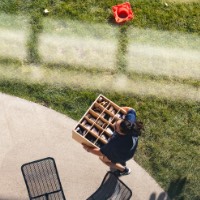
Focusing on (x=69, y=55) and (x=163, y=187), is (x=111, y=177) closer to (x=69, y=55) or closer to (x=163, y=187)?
(x=163, y=187)

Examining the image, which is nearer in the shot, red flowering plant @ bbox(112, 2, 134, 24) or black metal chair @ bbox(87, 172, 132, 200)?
black metal chair @ bbox(87, 172, 132, 200)

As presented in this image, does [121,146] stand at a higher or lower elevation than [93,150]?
higher

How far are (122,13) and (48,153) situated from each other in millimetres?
2786

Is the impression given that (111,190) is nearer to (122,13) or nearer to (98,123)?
(98,123)

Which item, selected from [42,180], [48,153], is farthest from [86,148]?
[42,180]

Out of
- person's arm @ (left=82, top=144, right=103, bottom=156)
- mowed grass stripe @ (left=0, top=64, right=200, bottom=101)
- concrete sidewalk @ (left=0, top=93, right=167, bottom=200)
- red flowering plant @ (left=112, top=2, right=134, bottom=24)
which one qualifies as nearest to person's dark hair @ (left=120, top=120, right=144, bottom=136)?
person's arm @ (left=82, top=144, right=103, bottom=156)

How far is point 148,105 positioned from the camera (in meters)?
7.54

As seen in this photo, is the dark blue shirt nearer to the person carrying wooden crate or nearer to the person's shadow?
the person carrying wooden crate

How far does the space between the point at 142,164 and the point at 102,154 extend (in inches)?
39.9

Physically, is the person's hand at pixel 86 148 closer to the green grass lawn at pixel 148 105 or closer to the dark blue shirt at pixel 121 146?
the dark blue shirt at pixel 121 146

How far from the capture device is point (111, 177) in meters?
6.92

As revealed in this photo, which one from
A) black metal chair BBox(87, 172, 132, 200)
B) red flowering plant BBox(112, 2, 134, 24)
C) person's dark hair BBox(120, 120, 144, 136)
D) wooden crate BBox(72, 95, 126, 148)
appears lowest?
black metal chair BBox(87, 172, 132, 200)

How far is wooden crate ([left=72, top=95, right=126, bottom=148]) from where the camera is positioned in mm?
6566

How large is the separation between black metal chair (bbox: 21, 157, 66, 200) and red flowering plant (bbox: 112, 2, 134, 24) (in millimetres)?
2756
